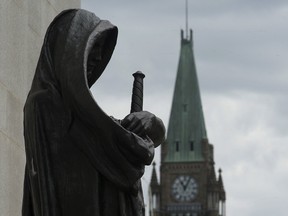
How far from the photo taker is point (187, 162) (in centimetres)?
17888

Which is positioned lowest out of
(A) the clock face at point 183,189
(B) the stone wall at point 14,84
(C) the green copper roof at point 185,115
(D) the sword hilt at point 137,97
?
(D) the sword hilt at point 137,97

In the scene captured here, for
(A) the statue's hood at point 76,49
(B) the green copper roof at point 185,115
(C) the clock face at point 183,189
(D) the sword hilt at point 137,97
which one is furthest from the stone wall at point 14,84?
(C) the clock face at point 183,189

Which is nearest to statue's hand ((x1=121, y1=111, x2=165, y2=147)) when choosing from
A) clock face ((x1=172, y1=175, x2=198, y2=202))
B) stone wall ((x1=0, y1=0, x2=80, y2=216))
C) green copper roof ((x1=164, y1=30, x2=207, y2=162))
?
stone wall ((x1=0, y1=0, x2=80, y2=216))

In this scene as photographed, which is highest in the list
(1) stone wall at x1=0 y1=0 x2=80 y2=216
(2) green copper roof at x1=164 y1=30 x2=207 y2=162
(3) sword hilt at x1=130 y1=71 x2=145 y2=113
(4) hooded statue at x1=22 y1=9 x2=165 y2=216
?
(2) green copper roof at x1=164 y1=30 x2=207 y2=162

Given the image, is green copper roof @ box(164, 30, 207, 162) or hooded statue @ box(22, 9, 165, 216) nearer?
hooded statue @ box(22, 9, 165, 216)

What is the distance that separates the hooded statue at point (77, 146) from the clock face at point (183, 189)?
17433 centimetres

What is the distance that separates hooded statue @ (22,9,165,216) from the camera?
5.55 meters

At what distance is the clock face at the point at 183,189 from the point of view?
179500 millimetres

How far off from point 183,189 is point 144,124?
175 meters

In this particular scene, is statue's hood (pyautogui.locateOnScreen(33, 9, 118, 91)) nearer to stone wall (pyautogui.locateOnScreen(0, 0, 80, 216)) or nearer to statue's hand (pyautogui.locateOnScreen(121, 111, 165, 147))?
statue's hand (pyautogui.locateOnScreen(121, 111, 165, 147))

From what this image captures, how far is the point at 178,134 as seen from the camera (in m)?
170

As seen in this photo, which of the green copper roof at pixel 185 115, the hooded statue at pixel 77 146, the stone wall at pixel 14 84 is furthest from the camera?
the green copper roof at pixel 185 115

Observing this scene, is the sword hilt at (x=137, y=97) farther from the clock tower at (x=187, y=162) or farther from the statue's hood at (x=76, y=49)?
the clock tower at (x=187, y=162)

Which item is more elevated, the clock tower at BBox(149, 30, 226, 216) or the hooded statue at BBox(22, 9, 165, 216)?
the clock tower at BBox(149, 30, 226, 216)
